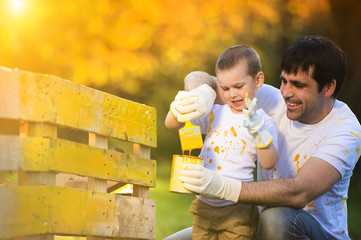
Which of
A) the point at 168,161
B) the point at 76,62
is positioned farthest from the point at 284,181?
the point at 168,161

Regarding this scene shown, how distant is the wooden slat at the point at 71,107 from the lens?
2.56 m

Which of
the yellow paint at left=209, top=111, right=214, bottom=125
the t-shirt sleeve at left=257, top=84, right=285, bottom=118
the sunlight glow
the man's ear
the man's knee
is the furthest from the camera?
the sunlight glow

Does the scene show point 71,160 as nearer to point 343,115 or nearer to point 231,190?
point 231,190

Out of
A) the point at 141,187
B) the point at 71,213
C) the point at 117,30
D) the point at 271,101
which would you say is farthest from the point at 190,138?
the point at 117,30

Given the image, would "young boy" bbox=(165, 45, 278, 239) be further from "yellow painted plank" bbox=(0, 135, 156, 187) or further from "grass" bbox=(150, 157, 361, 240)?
"grass" bbox=(150, 157, 361, 240)

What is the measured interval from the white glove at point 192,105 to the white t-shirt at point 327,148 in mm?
764

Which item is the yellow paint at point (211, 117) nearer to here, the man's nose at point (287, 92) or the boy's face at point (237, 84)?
the boy's face at point (237, 84)

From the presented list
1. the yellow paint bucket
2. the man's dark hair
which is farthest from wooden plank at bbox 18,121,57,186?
the man's dark hair

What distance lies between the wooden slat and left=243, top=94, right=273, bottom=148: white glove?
0.81m

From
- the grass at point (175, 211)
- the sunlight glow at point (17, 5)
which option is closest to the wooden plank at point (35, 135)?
the grass at point (175, 211)

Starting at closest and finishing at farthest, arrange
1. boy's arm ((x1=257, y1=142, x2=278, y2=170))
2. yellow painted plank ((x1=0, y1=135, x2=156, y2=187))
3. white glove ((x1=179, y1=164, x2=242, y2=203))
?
yellow painted plank ((x1=0, y1=135, x2=156, y2=187)) < white glove ((x1=179, y1=164, x2=242, y2=203)) < boy's arm ((x1=257, y1=142, x2=278, y2=170))

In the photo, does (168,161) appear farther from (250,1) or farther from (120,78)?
(250,1)

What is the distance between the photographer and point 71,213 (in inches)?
114

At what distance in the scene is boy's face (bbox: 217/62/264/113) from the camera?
3.12 metres
